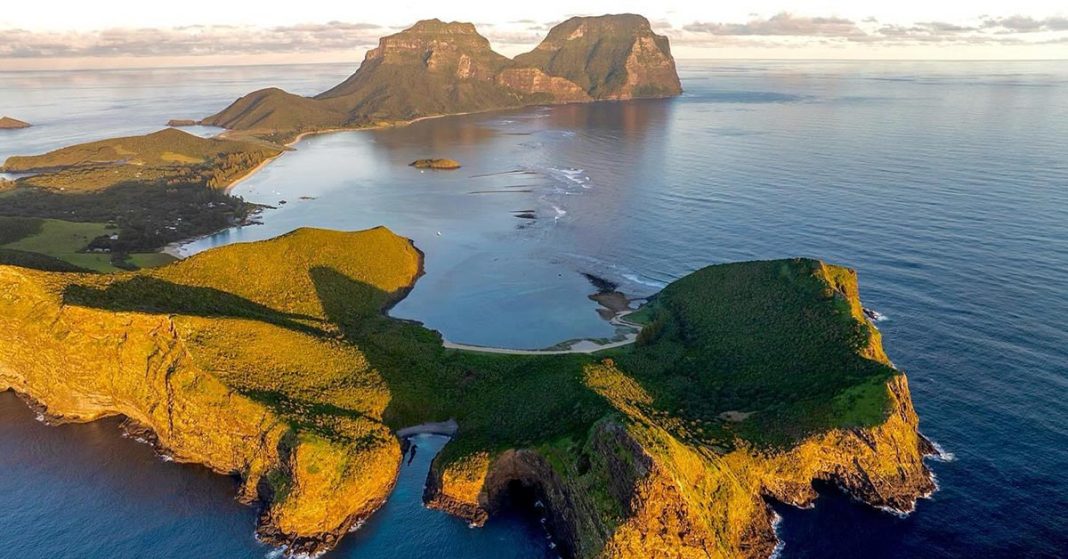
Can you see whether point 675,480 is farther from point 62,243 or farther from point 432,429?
point 62,243

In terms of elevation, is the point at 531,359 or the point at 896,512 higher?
the point at 531,359

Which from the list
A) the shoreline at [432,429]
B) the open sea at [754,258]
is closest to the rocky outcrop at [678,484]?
the open sea at [754,258]

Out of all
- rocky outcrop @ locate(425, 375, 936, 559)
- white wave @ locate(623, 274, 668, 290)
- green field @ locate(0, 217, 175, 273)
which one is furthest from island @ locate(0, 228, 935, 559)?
green field @ locate(0, 217, 175, 273)

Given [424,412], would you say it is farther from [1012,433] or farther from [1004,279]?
[1004,279]

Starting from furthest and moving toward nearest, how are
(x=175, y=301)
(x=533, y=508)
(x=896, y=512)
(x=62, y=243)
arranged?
(x=62, y=243) → (x=175, y=301) → (x=533, y=508) → (x=896, y=512)

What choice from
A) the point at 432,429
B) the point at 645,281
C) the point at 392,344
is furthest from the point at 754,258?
the point at 432,429

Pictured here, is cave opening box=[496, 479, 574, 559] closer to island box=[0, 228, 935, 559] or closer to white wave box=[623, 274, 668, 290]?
island box=[0, 228, 935, 559]

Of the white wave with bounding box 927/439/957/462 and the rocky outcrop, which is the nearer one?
the rocky outcrop

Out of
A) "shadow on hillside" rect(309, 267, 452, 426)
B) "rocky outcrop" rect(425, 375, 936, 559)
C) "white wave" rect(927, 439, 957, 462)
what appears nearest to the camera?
"rocky outcrop" rect(425, 375, 936, 559)
